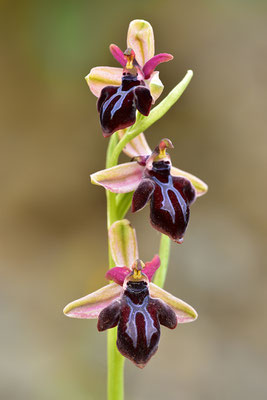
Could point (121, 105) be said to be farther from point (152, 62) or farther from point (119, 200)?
point (119, 200)

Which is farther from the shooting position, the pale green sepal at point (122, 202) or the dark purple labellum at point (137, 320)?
the pale green sepal at point (122, 202)

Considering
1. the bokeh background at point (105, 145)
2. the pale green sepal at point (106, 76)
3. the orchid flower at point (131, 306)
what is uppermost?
the bokeh background at point (105, 145)

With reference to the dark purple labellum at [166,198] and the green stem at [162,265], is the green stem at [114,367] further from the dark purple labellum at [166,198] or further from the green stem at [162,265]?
the dark purple labellum at [166,198]

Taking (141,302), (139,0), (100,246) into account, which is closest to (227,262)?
(100,246)

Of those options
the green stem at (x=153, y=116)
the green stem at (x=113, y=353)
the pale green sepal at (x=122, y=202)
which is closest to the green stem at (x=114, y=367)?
the green stem at (x=113, y=353)

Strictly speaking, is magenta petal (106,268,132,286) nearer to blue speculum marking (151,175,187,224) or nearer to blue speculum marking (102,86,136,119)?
blue speculum marking (151,175,187,224)

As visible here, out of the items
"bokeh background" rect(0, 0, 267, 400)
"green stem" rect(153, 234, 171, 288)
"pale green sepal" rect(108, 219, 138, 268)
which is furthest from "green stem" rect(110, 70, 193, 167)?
"bokeh background" rect(0, 0, 267, 400)
